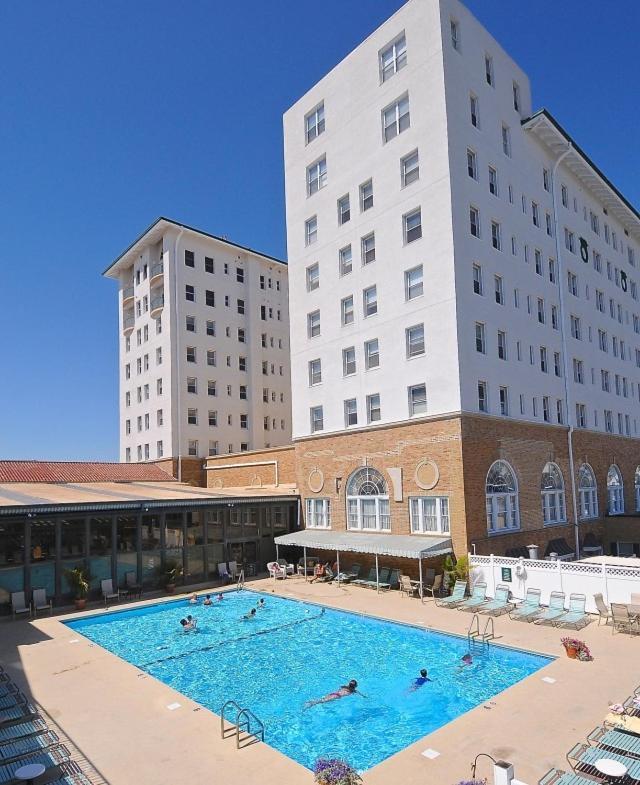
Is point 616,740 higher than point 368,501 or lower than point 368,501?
lower

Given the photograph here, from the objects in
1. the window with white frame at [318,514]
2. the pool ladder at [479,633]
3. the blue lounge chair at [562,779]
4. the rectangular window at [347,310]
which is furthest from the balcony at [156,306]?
the blue lounge chair at [562,779]

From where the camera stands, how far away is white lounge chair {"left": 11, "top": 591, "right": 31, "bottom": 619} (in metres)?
21.8

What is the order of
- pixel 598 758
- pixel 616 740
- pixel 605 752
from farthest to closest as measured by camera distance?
pixel 616 740, pixel 605 752, pixel 598 758

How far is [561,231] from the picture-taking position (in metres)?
33.4

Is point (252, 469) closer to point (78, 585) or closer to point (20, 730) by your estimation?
point (78, 585)

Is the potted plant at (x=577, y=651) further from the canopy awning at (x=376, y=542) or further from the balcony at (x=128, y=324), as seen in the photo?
the balcony at (x=128, y=324)

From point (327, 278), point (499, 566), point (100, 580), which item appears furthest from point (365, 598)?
point (327, 278)

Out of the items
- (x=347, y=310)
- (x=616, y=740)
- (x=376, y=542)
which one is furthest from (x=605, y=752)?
(x=347, y=310)

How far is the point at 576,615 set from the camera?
61.6 ft

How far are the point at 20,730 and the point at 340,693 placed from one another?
22.0ft

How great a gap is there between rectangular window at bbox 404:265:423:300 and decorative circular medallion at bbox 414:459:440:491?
7.61m

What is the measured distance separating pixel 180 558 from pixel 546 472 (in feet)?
60.3

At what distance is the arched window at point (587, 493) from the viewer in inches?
1269

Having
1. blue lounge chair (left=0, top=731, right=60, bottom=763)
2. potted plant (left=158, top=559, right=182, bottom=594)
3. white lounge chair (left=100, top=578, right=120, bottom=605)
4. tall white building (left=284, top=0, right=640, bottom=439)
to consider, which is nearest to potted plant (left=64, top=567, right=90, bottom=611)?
white lounge chair (left=100, top=578, right=120, bottom=605)
